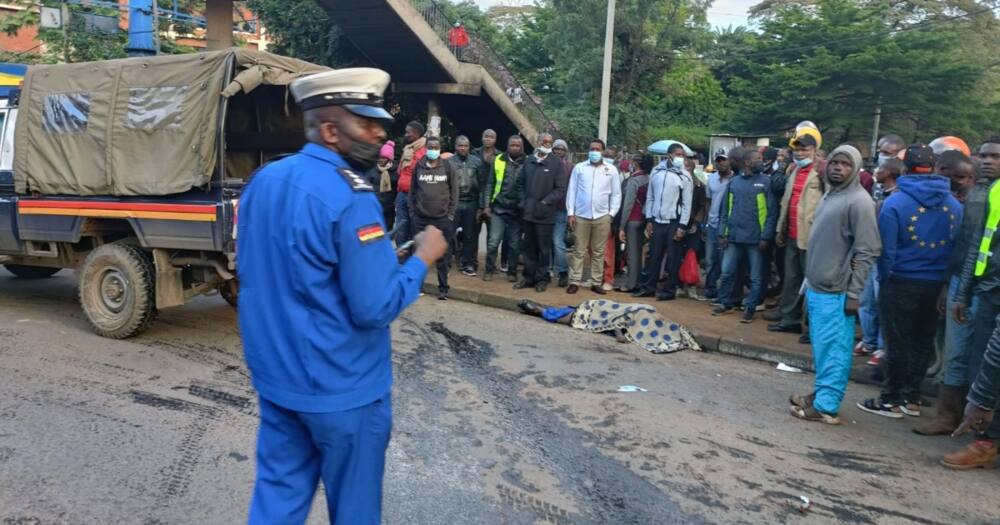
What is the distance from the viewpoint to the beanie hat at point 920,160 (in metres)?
5.39

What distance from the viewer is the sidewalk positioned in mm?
7074

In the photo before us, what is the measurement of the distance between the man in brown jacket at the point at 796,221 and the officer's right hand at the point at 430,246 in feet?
19.0

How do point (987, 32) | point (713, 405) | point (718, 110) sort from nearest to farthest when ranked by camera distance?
point (713, 405), point (987, 32), point (718, 110)

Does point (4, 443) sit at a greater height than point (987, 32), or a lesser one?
lesser

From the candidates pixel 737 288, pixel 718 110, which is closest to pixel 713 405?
pixel 737 288

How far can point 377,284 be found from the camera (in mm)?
2250

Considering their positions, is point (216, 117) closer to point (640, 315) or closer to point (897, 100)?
A: point (640, 315)

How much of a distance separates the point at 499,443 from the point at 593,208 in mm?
5076

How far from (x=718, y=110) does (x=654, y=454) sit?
32.1 m

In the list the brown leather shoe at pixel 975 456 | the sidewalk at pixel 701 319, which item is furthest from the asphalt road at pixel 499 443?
the sidewalk at pixel 701 319

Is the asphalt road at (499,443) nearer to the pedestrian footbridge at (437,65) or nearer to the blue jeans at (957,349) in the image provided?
the blue jeans at (957,349)

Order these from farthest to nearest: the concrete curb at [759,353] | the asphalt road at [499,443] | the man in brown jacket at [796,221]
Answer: the man in brown jacket at [796,221]
the concrete curb at [759,353]
the asphalt road at [499,443]

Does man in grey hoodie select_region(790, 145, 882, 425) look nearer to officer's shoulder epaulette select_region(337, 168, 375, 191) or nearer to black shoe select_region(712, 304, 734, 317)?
black shoe select_region(712, 304, 734, 317)

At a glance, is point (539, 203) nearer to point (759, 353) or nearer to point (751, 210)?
point (751, 210)
